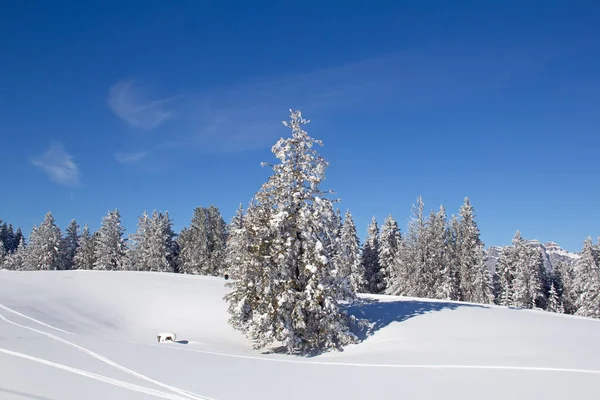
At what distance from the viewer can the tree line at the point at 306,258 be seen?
1973 centimetres

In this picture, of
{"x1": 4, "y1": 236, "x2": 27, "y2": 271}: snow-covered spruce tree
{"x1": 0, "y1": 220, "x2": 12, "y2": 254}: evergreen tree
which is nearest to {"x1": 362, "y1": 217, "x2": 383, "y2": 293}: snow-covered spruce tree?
{"x1": 4, "y1": 236, "x2": 27, "y2": 271}: snow-covered spruce tree

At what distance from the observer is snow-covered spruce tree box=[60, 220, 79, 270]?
70.3 m

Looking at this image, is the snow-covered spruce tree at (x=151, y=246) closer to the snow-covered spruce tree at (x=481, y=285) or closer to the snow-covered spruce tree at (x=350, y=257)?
the snow-covered spruce tree at (x=350, y=257)

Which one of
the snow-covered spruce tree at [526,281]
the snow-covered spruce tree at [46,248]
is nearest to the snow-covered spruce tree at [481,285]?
the snow-covered spruce tree at [526,281]

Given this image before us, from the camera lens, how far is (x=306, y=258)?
19.8 metres

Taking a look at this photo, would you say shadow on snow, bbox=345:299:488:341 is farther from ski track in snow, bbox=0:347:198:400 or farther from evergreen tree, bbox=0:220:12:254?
evergreen tree, bbox=0:220:12:254

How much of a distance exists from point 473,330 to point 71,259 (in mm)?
71488

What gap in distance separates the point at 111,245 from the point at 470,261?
5025 cm

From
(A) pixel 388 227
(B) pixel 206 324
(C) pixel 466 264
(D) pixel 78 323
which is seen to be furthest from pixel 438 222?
(D) pixel 78 323

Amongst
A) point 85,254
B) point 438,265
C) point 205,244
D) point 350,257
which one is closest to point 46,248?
point 85,254

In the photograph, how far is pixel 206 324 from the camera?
26125 millimetres

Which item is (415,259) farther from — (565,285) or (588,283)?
(565,285)

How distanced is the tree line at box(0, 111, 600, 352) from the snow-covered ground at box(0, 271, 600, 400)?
2.39 meters

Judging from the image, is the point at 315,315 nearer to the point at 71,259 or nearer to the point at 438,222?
the point at 438,222
